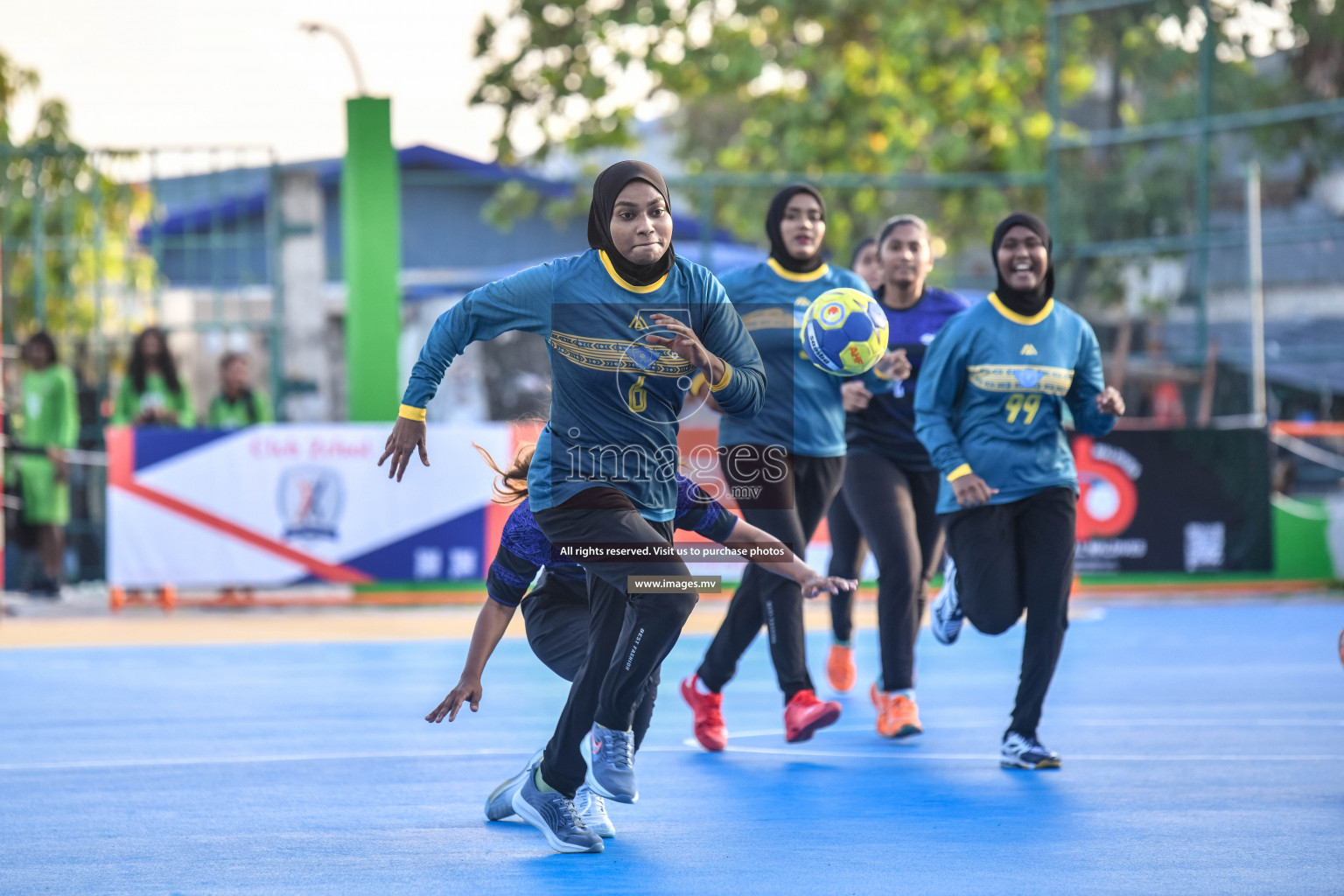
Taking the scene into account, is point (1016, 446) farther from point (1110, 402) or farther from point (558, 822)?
point (558, 822)

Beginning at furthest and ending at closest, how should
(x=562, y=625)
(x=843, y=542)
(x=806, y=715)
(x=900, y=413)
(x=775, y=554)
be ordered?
(x=843, y=542) → (x=900, y=413) → (x=806, y=715) → (x=562, y=625) → (x=775, y=554)

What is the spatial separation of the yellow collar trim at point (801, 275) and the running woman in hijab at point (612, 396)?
7.20 feet

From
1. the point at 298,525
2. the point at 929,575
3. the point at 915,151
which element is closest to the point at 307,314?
the point at 298,525

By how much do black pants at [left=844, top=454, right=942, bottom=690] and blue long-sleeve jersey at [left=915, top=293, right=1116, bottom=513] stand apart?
1.74 ft

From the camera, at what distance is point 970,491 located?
21.4 ft

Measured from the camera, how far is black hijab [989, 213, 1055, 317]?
22.0 ft

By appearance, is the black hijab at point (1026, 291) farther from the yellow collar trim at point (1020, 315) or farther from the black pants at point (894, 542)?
the black pants at point (894, 542)

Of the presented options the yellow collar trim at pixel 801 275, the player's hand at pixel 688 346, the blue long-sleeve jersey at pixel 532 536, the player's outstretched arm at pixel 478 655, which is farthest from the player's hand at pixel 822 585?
the yellow collar trim at pixel 801 275

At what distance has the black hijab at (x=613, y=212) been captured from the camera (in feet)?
15.9

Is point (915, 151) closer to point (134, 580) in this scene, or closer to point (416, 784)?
point (134, 580)

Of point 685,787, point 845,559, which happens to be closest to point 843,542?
point 845,559

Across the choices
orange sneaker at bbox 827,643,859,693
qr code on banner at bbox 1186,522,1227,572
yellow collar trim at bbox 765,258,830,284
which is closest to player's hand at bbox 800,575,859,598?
yellow collar trim at bbox 765,258,830,284

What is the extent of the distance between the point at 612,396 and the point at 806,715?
238cm

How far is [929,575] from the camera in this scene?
7.80m
